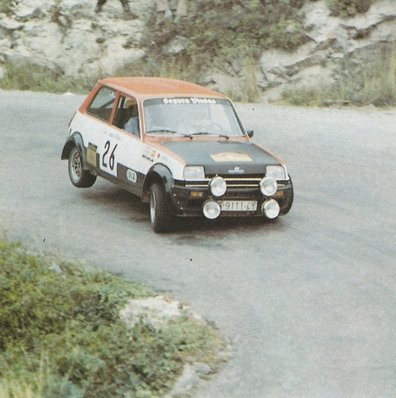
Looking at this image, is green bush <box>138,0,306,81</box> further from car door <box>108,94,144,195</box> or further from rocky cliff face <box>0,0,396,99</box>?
car door <box>108,94,144,195</box>

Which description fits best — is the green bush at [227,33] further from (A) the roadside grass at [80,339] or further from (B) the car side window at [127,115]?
(A) the roadside grass at [80,339]

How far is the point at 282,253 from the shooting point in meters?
10.5

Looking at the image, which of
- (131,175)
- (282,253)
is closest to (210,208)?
(282,253)

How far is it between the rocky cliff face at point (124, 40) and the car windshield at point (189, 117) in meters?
8.77

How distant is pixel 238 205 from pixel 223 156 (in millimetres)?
576

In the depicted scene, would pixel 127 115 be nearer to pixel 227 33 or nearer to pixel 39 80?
pixel 227 33

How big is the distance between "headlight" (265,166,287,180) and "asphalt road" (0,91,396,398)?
63 cm

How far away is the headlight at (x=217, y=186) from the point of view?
1096 centimetres

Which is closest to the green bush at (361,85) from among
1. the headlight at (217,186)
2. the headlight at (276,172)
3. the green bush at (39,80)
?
the green bush at (39,80)

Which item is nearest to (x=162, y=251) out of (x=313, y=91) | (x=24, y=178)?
(x=24, y=178)

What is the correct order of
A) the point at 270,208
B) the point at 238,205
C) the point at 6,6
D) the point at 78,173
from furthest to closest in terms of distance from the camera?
the point at 6,6, the point at 78,173, the point at 270,208, the point at 238,205

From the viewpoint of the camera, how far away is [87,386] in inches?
276

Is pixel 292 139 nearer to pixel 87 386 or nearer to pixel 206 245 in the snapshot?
pixel 206 245

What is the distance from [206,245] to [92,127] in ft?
9.77
